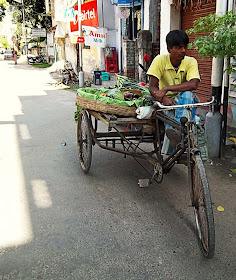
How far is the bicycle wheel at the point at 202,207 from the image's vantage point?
2682 millimetres

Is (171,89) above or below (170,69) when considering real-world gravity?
below

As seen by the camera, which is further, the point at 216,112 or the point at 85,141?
the point at 216,112

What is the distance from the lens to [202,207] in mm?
2875

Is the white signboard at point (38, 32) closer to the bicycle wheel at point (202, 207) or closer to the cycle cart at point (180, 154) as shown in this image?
the cycle cart at point (180, 154)

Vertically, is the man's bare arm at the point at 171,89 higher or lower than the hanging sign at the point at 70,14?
lower

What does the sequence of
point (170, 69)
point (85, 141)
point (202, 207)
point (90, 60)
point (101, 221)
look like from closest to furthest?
point (202, 207)
point (101, 221)
point (170, 69)
point (85, 141)
point (90, 60)

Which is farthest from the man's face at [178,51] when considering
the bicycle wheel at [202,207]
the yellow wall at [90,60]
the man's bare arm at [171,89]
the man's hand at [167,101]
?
the yellow wall at [90,60]

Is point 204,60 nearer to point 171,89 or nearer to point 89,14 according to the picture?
point 171,89

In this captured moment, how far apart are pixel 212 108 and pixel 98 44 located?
1064 centimetres

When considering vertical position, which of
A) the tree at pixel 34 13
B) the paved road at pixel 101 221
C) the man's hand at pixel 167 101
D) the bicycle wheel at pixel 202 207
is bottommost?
the paved road at pixel 101 221

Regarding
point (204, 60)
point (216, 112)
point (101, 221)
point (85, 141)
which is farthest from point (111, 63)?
point (101, 221)

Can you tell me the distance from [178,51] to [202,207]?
1.73m

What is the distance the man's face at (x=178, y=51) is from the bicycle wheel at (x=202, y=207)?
1.31 m

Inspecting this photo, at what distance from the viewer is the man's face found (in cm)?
368
